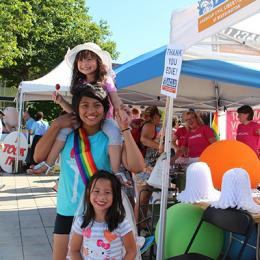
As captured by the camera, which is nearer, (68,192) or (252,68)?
(68,192)

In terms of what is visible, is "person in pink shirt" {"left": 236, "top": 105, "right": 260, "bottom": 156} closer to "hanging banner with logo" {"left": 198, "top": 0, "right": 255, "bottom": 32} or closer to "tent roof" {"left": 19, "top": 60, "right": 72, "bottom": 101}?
"hanging banner with logo" {"left": 198, "top": 0, "right": 255, "bottom": 32}

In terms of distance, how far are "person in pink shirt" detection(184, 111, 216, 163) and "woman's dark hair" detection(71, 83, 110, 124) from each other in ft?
11.9

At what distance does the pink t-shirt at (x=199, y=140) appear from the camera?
598 cm

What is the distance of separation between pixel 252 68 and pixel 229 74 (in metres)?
0.19

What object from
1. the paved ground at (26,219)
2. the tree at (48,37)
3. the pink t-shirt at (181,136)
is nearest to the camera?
the paved ground at (26,219)

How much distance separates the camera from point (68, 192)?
7.96 feet

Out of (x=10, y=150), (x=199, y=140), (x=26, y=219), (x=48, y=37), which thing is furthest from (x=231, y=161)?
(x=48, y=37)

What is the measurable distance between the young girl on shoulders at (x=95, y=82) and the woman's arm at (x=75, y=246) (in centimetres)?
44

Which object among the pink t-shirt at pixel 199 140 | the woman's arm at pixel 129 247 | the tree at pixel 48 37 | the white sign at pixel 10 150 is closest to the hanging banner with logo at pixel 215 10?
the woman's arm at pixel 129 247

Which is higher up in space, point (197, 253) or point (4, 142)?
point (4, 142)

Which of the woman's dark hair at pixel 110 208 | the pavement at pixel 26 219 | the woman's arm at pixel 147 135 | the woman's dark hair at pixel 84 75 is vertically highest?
the woman's dark hair at pixel 84 75

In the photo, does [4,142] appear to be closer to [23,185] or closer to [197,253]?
[23,185]

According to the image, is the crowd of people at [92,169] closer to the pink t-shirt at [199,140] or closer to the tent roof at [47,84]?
the pink t-shirt at [199,140]

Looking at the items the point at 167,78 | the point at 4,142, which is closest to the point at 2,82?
the point at 4,142
